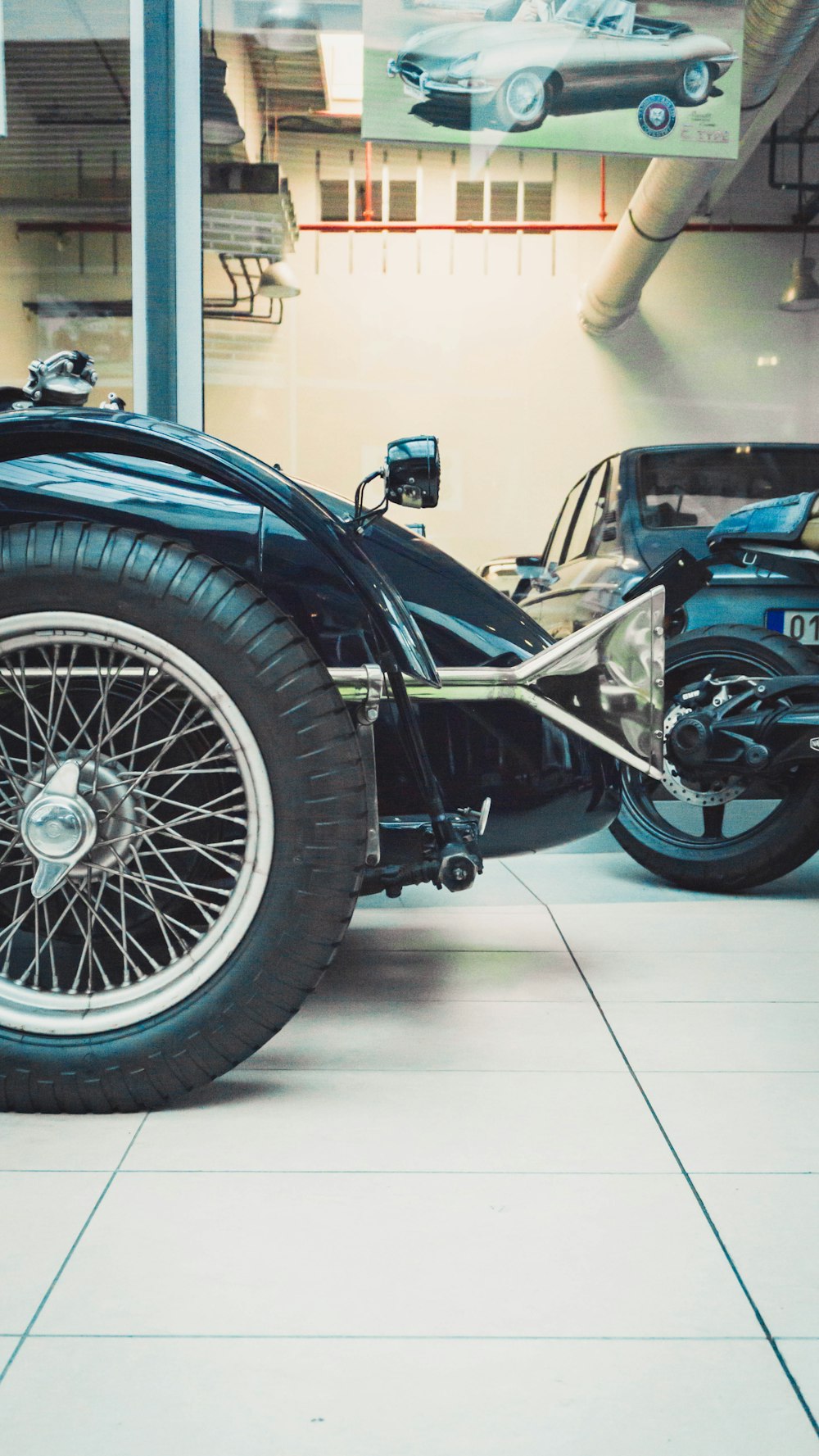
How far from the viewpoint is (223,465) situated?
80.0 inches

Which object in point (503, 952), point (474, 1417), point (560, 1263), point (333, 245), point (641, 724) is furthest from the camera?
point (333, 245)

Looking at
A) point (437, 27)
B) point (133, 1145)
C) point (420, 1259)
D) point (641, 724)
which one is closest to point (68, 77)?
point (437, 27)

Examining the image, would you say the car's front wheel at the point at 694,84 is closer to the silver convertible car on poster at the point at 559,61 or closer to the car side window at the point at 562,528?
the silver convertible car on poster at the point at 559,61

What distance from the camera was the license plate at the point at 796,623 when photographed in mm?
4406

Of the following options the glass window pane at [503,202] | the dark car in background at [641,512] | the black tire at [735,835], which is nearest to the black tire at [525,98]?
the glass window pane at [503,202]

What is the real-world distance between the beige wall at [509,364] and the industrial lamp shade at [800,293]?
76mm

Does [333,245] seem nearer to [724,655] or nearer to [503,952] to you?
[724,655]

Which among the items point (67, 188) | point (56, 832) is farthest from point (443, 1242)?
point (67, 188)

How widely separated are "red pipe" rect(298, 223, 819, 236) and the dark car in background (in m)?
1.62

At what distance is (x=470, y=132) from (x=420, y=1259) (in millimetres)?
4648

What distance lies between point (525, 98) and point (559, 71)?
0.53 feet

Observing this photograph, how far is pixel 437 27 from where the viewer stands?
487cm

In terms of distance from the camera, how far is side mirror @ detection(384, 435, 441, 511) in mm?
2219

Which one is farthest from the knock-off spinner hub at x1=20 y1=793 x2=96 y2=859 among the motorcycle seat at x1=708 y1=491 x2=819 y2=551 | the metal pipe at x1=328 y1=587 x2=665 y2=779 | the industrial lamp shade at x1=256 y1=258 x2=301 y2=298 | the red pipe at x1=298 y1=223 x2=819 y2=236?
the red pipe at x1=298 y1=223 x2=819 y2=236
